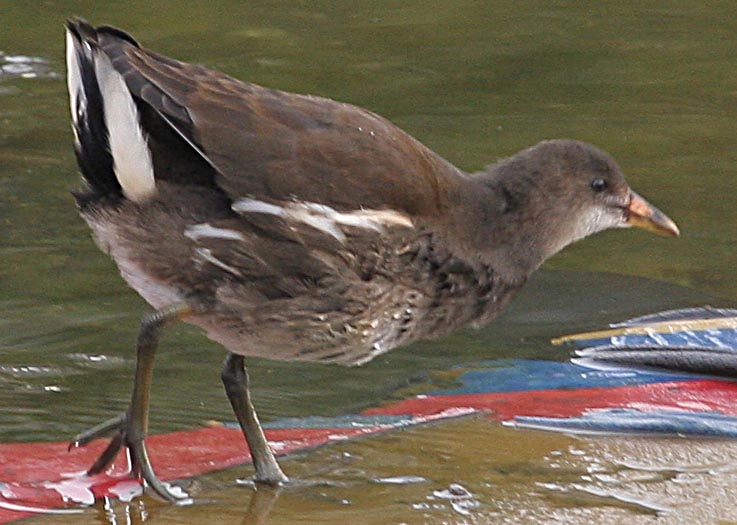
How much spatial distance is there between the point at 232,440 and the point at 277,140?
1222 millimetres

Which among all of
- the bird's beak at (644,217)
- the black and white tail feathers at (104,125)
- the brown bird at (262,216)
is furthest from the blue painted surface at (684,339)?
the black and white tail feathers at (104,125)

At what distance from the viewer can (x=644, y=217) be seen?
15.7ft

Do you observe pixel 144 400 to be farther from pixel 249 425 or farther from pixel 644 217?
pixel 644 217

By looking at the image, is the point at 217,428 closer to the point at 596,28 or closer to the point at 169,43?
the point at 169,43

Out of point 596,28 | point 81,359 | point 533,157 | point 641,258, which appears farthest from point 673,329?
point 596,28

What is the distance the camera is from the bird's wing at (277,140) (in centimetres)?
403

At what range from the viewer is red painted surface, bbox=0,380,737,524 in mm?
4375

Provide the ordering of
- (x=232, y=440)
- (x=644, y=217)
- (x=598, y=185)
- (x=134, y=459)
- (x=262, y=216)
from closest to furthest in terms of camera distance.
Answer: (x=262, y=216) < (x=134, y=459) < (x=598, y=185) < (x=644, y=217) < (x=232, y=440)

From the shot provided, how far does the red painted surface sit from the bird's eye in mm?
805

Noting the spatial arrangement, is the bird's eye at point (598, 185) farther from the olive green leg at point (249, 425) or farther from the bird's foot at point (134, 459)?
the bird's foot at point (134, 459)

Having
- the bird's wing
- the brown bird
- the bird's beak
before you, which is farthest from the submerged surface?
the bird's wing

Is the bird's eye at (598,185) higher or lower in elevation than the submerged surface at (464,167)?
higher

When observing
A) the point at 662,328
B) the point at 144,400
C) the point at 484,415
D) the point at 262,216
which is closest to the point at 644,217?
the point at 484,415

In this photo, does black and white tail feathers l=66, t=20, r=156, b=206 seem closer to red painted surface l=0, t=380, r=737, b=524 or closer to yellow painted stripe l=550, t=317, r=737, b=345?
red painted surface l=0, t=380, r=737, b=524
